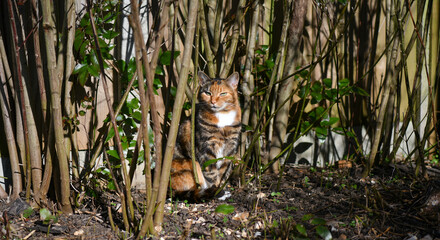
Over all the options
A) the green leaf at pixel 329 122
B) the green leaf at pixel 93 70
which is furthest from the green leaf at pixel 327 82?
the green leaf at pixel 93 70

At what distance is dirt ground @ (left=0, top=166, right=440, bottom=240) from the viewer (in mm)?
2234

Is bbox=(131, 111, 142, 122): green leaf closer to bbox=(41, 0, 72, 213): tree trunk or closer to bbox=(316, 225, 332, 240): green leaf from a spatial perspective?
bbox=(41, 0, 72, 213): tree trunk

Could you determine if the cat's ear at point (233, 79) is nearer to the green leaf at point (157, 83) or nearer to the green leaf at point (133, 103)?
the green leaf at point (157, 83)

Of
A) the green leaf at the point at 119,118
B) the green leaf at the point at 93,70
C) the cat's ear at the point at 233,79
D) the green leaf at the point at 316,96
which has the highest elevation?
the green leaf at the point at 93,70

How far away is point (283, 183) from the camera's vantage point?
3.10 metres

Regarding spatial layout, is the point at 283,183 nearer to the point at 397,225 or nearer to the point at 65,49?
the point at 397,225

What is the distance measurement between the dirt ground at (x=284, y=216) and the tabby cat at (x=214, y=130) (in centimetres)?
23

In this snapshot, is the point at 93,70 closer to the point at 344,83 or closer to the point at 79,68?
the point at 79,68

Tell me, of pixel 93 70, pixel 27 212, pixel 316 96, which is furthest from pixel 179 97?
pixel 316 96

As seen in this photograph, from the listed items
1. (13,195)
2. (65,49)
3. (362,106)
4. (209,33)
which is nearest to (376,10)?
(362,106)

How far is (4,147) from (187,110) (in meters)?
1.34

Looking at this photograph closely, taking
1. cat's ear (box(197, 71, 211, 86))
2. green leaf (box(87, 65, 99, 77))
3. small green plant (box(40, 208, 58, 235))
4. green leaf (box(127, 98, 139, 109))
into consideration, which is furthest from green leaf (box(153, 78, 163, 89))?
small green plant (box(40, 208, 58, 235))

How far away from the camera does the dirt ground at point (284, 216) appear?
2.23 m

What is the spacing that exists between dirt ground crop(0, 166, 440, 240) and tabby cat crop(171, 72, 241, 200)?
23 centimetres
